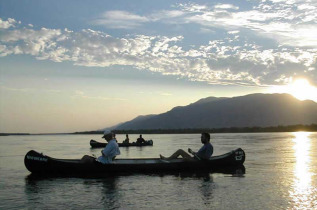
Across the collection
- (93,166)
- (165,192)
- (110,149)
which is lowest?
(165,192)

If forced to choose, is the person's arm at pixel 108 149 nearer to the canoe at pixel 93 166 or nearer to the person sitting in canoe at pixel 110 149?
the person sitting in canoe at pixel 110 149

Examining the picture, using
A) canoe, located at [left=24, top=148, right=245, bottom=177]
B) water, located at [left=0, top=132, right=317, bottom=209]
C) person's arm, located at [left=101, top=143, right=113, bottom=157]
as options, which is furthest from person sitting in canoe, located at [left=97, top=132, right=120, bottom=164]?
water, located at [left=0, top=132, right=317, bottom=209]

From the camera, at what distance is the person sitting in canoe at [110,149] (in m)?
21.3

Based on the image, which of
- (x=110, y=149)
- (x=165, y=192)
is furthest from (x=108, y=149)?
(x=165, y=192)

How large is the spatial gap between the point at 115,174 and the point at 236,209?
35.2ft

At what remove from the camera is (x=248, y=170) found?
25.6 meters

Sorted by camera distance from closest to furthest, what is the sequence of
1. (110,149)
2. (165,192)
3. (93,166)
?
(165,192) < (110,149) < (93,166)

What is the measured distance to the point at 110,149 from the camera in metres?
21.8

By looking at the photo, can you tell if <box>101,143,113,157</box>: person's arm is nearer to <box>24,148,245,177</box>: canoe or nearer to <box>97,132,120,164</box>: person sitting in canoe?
<box>97,132,120,164</box>: person sitting in canoe

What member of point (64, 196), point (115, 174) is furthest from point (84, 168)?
point (64, 196)

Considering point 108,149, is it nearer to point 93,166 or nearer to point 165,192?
point 93,166

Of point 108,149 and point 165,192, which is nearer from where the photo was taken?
point 165,192

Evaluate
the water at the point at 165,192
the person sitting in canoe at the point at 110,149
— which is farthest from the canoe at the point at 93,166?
the water at the point at 165,192

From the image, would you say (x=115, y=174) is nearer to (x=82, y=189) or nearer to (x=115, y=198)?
(x=82, y=189)
